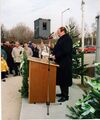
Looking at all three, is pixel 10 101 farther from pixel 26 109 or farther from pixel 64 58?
pixel 64 58

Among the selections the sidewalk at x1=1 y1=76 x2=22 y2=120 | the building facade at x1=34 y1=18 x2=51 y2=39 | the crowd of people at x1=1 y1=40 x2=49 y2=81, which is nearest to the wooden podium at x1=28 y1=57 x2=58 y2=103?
the sidewalk at x1=1 y1=76 x2=22 y2=120

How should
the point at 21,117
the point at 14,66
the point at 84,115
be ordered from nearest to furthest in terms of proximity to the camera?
1. the point at 84,115
2. the point at 21,117
3. the point at 14,66

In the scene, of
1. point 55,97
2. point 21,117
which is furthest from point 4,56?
point 21,117

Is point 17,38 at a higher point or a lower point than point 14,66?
higher

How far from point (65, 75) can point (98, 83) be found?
13.0 ft

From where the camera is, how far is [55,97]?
759cm

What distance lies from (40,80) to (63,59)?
56cm

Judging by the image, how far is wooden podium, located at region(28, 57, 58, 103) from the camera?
24.2ft

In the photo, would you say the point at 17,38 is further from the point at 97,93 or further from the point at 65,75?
the point at 97,93

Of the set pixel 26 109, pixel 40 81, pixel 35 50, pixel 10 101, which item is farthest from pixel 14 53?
pixel 26 109

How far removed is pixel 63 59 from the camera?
7406 millimetres

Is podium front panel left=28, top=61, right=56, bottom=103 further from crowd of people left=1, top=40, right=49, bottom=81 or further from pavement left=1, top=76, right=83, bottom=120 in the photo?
crowd of people left=1, top=40, right=49, bottom=81

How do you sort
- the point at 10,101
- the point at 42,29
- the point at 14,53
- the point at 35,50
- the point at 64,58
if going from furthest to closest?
the point at 35,50, the point at 14,53, the point at 10,101, the point at 64,58, the point at 42,29

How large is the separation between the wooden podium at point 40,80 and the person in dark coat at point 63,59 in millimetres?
159
